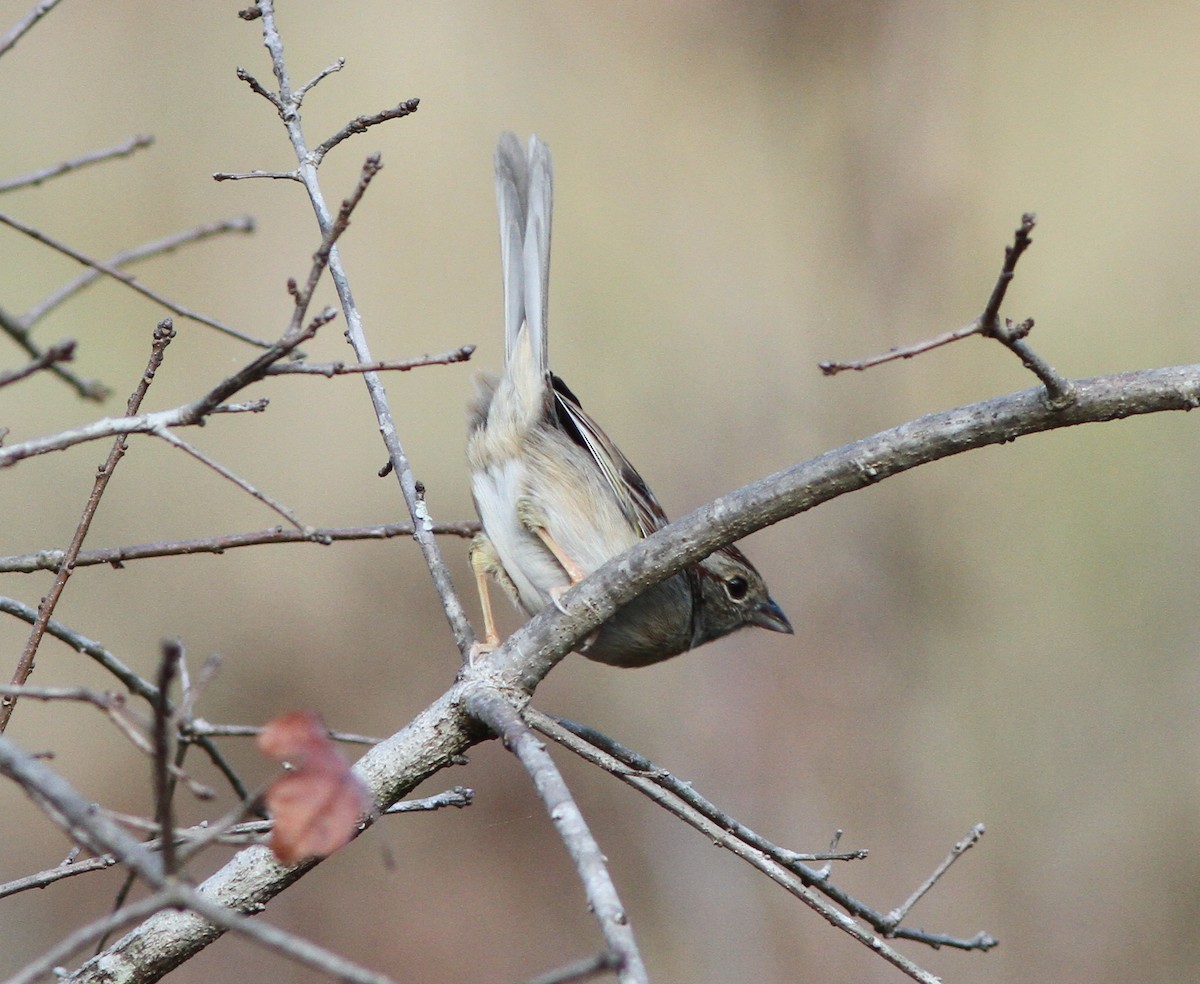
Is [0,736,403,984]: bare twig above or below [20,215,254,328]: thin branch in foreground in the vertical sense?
below

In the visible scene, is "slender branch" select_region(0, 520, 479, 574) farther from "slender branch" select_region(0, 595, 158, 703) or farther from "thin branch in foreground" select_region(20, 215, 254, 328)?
"thin branch in foreground" select_region(20, 215, 254, 328)

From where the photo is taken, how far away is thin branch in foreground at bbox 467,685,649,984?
4.84 feet

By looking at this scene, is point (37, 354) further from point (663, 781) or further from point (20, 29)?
point (663, 781)

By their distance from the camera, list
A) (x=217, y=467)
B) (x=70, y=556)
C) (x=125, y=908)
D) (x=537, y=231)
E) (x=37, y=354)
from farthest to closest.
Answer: (x=537, y=231) → (x=70, y=556) → (x=217, y=467) → (x=37, y=354) → (x=125, y=908)

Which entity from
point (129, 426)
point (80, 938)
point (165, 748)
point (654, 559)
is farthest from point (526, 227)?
point (80, 938)

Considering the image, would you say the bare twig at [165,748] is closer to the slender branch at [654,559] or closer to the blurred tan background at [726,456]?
the slender branch at [654,559]

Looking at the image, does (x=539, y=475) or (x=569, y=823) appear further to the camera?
(x=539, y=475)

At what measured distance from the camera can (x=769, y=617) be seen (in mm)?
4234

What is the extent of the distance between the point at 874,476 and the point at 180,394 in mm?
5693

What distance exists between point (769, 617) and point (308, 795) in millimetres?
2947

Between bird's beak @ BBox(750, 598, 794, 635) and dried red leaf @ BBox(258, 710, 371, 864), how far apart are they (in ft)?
9.22

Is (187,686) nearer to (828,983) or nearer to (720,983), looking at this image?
(720,983)

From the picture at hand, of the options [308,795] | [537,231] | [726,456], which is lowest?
[308,795]

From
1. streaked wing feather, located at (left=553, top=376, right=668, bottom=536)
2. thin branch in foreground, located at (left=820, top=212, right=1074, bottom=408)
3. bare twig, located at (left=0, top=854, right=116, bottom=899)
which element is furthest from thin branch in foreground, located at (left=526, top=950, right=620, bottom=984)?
streaked wing feather, located at (left=553, top=376, right=668, bottom=536)
